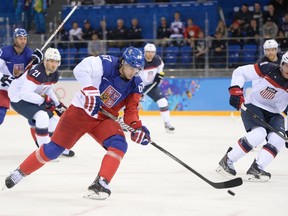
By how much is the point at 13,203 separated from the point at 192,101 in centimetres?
740

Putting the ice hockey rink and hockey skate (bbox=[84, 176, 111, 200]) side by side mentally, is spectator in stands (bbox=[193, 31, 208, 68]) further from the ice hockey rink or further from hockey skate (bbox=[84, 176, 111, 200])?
hockey skate (bbox=[84, 176, 111, 200])

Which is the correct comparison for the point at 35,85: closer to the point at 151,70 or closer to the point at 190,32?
the point at 151,70

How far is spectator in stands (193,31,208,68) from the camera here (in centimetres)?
1103

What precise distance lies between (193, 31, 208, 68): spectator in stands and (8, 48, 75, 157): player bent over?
5.57 meters

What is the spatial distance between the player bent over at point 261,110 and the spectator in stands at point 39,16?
8620 millimetres

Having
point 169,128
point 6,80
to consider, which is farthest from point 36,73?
point 169,128

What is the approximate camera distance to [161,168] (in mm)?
5363

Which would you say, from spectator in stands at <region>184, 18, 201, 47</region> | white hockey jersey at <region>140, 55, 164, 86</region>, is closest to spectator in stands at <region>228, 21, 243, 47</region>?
spectator in stands at <region>184, 18, 201, 47</region>


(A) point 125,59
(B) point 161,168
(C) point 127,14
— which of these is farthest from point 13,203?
(C) point 127,14

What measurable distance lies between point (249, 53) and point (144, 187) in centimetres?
699

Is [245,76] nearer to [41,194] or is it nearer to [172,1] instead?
[41,194]

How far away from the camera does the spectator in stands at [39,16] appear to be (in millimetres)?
12953

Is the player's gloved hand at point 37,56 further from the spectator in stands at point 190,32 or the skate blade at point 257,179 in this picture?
the spectator in stands at point 190,32

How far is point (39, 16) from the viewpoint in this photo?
13.0m
